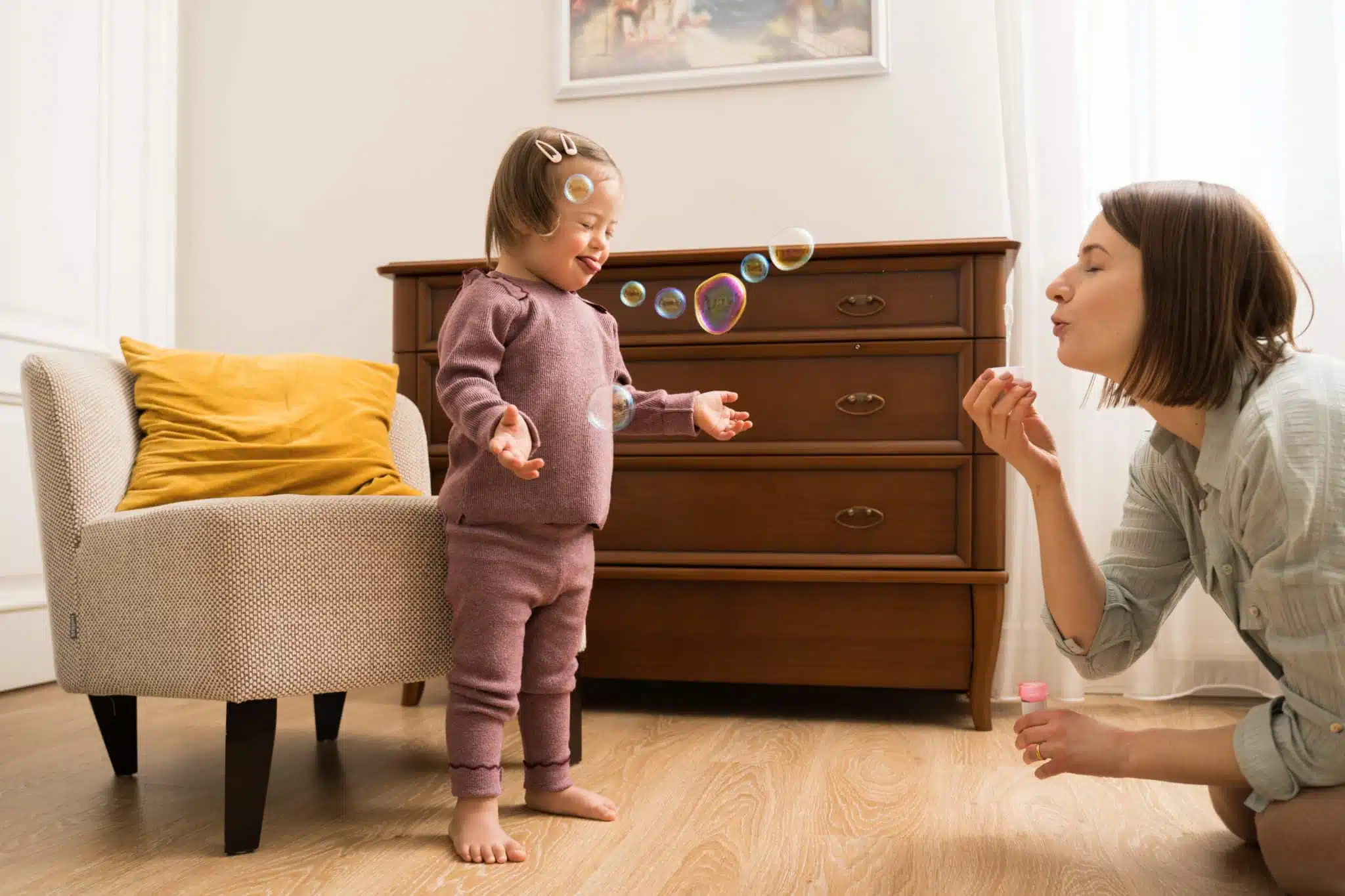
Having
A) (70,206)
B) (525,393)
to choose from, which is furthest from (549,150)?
(70,206)

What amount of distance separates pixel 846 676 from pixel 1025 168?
1144 millimetres

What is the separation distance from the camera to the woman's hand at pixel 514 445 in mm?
1285

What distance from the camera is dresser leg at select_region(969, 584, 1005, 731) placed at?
2.10 metres

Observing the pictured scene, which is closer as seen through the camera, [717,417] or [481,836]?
[481,836]

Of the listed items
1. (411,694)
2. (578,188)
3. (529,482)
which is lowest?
(411,694)

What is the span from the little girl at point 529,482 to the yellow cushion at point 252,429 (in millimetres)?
434

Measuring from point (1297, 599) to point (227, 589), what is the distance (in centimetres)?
120

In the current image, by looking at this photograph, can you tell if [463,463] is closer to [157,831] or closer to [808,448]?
[157,831]

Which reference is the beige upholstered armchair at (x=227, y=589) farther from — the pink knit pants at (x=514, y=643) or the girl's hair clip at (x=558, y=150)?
the girl's hair clip at (x=558, y=150)

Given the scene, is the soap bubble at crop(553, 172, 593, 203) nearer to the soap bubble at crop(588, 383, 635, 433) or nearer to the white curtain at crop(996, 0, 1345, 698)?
the soap bubble at crop(588, 383, 635, 433)

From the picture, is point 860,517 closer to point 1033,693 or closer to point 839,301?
point 839,301

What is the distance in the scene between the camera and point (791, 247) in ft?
5.60

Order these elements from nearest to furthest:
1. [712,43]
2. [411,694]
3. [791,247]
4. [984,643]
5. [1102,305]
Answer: [1102,305] → [791,247] → [984,643] → [411,694] → [712,43]

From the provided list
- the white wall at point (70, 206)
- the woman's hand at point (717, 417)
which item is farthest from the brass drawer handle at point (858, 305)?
the white wall at point (70, 206)
